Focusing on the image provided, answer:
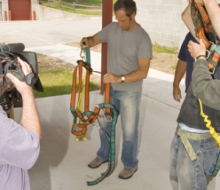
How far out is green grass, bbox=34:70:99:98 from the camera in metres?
6.47

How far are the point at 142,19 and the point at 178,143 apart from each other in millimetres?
9928

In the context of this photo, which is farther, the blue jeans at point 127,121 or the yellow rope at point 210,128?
the blue jeans at point 127,121

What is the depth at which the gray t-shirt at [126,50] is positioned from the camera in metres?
2.96

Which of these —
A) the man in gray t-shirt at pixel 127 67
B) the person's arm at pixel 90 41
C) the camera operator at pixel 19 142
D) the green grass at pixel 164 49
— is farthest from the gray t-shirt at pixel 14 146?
the green grass at pixel 164 49

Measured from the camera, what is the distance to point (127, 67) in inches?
121

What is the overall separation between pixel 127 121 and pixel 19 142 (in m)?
1.84

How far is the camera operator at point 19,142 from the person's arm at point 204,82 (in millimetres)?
807

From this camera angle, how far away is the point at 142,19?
11.7m

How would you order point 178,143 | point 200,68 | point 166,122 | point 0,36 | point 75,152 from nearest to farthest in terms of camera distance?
1. point 200,68
2. point 178,143
3. point 75,152
4. point 166,122
5. point 0,36

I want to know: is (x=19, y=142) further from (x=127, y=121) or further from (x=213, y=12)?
(x=127, y=121)

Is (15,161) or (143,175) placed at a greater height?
(15,161)

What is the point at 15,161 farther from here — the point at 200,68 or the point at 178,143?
the point at 178,143

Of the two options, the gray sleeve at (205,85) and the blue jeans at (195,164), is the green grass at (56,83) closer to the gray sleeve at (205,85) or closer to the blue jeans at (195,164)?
the blue jeans at (195,164)

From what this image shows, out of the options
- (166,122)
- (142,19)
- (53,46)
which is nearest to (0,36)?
(53,46)
